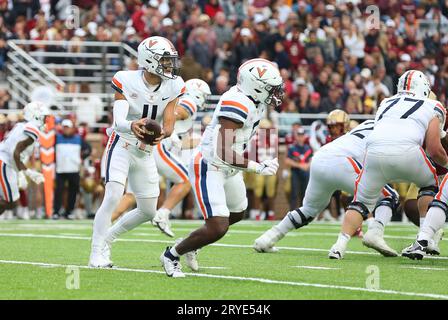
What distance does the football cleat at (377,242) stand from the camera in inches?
368

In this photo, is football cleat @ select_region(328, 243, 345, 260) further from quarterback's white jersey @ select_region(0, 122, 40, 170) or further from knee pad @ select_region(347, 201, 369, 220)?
quarterback's white jersey @ select_region(0, 122, 40, 170)

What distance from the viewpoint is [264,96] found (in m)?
7.64

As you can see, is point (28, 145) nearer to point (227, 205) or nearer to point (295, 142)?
point (227, 205)

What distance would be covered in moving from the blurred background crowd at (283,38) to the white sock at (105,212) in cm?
984

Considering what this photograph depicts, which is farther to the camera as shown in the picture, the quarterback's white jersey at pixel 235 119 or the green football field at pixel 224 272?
the quarterback's white jersey at pixel 235 119

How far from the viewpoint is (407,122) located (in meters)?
8.77

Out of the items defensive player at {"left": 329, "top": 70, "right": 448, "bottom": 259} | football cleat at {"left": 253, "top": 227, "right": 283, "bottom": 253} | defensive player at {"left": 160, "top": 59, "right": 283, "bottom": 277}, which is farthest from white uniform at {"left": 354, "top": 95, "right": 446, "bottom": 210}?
defensive player at {"left": 160, "top": 59, "right": 283, "bottom": 277}

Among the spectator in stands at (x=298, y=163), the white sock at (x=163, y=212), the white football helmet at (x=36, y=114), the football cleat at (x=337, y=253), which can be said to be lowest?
the spectator in stands at (x=298, y=163)

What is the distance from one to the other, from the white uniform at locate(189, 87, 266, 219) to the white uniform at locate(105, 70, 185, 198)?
2.20 feet

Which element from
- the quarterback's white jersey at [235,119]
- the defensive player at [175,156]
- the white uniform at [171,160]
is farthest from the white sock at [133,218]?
the white uniform at [171,160]

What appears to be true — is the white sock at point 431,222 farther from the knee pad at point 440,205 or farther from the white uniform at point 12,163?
the white uniform at point 12,163

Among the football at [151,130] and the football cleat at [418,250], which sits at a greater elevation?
the football at [151,130]

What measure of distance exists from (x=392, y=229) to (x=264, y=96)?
671 cm

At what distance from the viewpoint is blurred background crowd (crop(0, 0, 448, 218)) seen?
62.0 ft
